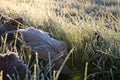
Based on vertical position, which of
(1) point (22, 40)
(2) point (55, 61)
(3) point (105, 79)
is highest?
(1) point (22, 40)

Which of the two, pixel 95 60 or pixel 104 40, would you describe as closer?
pixel 95 60

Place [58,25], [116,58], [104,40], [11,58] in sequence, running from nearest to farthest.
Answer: [11,58] < [116,58] < [104,40] < [58,25]

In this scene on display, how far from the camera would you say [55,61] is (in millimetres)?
1629

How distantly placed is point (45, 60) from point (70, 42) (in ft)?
1.45

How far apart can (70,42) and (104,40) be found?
20cm

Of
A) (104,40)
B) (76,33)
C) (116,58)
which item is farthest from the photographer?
(76,33)

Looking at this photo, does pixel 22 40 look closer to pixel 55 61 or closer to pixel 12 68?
pixel 55 61

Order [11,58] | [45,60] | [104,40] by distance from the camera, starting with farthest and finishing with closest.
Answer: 1. [104,40]
2. [45,60]
3. [11,58]

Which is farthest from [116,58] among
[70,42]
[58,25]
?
[58,25]

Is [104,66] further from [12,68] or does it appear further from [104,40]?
[12,68]

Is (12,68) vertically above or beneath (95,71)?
above

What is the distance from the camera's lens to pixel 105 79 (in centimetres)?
162

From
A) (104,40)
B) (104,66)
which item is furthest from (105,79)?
(104,40)

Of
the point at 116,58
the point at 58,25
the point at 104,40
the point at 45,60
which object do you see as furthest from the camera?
the point at 58,25
